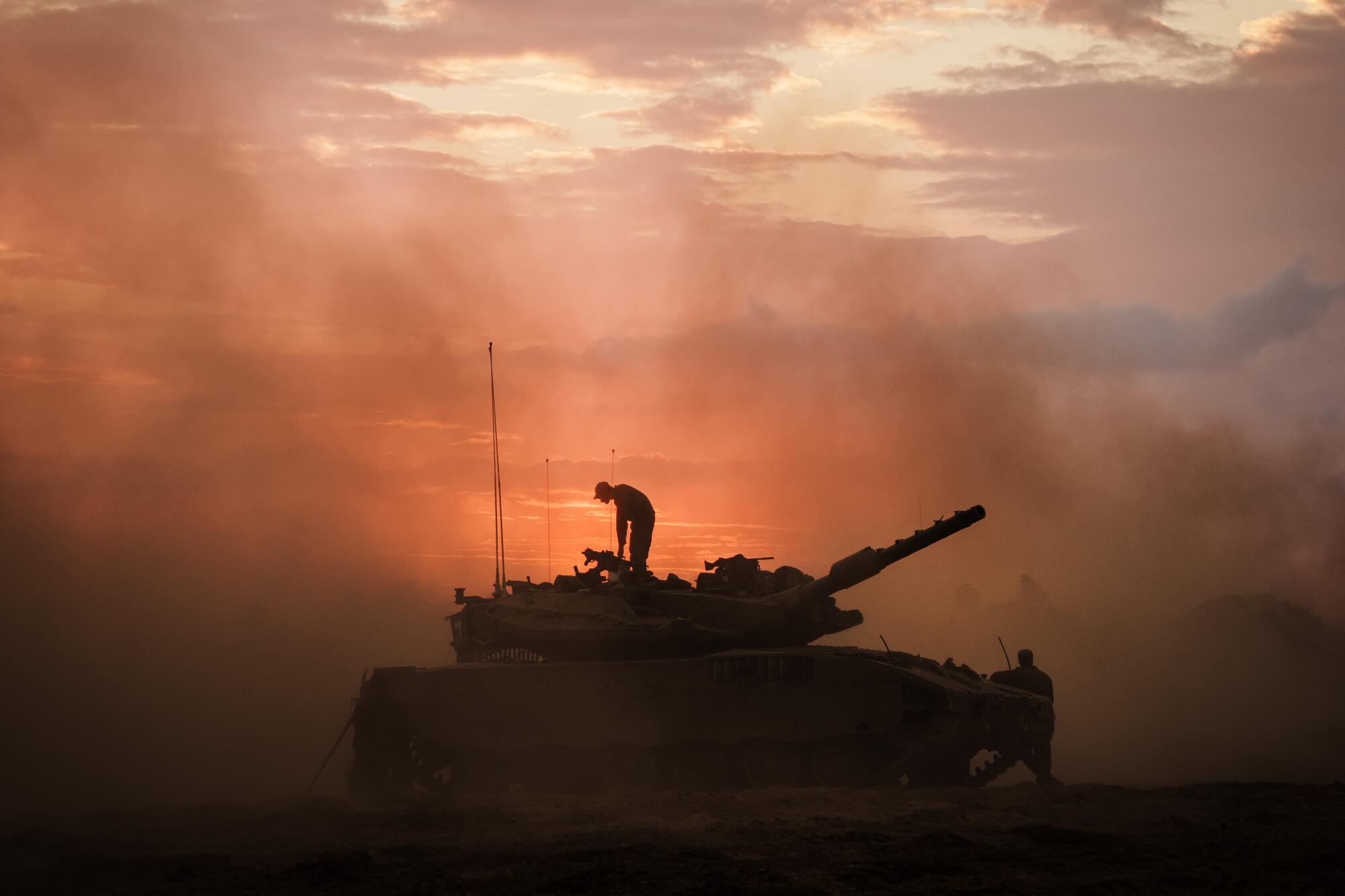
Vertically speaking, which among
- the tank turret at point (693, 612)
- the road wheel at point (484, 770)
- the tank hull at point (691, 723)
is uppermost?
the tank turret at point (693, 612)

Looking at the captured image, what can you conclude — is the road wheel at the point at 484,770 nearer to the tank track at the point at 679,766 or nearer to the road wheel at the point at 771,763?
the tank track at the point at 679,766

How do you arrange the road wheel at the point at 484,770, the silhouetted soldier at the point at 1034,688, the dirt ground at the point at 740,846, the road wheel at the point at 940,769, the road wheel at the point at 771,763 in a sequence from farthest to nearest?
1. the road wheel at the point at 484,770
2. the silhouetted soldier at the point at 1034,688
3. the road wheel at the point at 771,763
4. the road wheel at the point at 940,769
5. the dirt ground at the point at 740,846

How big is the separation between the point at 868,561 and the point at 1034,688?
389cm

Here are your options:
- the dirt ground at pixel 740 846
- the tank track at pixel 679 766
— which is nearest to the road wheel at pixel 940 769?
the tank track at pixel 679 766

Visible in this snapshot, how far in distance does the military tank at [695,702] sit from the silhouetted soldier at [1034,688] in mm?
169

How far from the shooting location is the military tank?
22.4m

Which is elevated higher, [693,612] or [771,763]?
[693,612]

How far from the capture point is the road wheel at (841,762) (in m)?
22.5

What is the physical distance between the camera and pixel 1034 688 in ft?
79.6

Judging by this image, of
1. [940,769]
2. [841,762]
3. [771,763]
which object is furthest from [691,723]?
[940,769]

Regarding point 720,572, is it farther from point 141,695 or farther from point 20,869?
point 141,695

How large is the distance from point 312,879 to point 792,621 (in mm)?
11550

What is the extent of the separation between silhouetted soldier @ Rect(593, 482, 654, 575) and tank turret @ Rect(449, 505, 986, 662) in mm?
606

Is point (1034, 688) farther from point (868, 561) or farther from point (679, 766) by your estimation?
point (679, 766)
